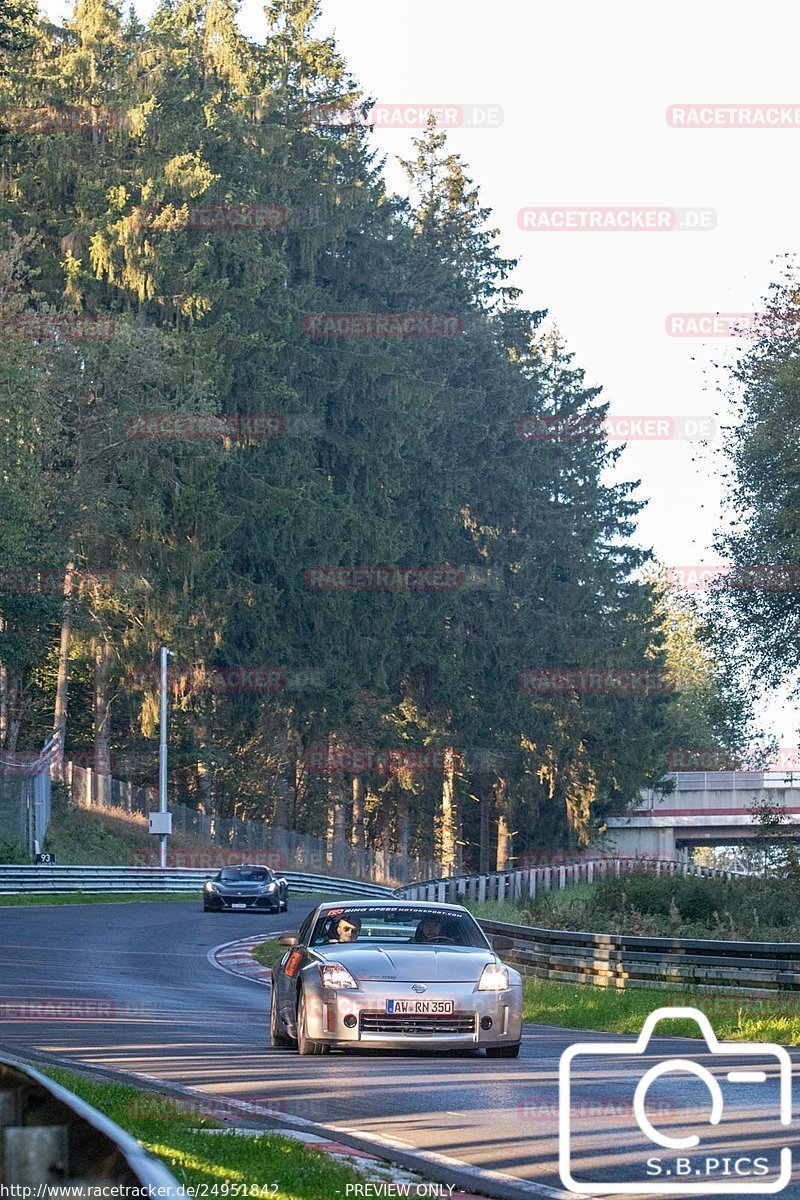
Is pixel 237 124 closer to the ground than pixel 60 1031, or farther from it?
farther from it

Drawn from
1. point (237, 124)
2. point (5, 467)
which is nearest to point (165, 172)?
point (237, 124)

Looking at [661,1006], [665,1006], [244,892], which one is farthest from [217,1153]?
[244,892]

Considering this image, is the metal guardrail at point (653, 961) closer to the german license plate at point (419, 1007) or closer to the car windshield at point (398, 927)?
the car windshield at point (398, 927)

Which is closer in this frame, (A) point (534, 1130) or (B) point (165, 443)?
(A) point (534, 1130)

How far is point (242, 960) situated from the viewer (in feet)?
96.3

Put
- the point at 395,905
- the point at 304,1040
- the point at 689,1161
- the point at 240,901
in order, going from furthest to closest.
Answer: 1. the point at 240,901
2. the point at 395,905
3. the point at 304,1040
4. the point at 689,1161

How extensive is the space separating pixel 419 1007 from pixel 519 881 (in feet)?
137

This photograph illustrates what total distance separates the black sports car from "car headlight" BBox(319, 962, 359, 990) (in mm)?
29869

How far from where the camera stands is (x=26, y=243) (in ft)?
194

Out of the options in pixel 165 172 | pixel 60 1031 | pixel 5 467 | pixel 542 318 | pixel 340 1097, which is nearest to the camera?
pixel 340 1097

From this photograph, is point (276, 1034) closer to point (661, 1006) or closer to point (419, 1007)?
point (419, 1007)

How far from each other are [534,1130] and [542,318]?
81.9 m

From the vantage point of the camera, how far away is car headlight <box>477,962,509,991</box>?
14.3 metres

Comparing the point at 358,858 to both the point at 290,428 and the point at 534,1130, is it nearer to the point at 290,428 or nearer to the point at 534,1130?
the point at 290,428
